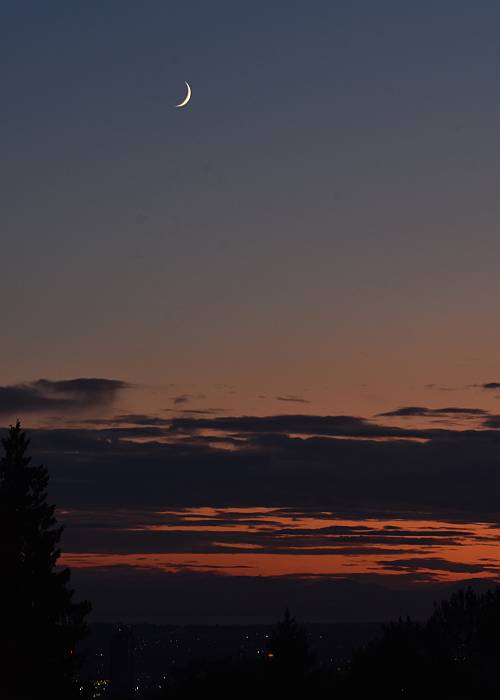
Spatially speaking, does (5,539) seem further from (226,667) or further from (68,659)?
(226,667)

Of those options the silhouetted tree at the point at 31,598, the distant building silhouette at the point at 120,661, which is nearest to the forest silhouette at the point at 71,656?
the silhouetted tree at the point at 31,598

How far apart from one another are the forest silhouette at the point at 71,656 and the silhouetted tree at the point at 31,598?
0.06 meters

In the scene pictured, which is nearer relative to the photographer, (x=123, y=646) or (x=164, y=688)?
(x=164, y=688)

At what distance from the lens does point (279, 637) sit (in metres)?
77.8

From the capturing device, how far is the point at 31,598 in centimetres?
7900

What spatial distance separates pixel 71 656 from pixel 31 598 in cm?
538

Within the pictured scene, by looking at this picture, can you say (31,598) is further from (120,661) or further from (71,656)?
(120,661)

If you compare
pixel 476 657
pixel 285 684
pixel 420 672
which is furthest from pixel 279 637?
pixel 476 657

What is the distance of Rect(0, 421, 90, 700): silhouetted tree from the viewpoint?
244 ft

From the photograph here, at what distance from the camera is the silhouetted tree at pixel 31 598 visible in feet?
244

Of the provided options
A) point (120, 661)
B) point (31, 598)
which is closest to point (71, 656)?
point (31, 598)

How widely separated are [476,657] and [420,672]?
55.5m

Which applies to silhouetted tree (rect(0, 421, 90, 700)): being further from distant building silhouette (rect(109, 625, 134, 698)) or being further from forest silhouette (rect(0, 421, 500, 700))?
distant building silhouette (rect(109, 625, 134, 698))

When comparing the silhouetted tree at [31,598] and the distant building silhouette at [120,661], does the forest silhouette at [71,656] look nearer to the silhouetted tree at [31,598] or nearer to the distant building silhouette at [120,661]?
the silhouetted tree at [31,598]
